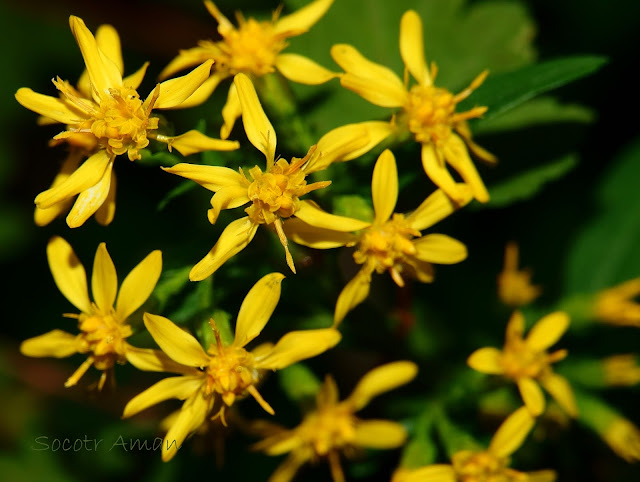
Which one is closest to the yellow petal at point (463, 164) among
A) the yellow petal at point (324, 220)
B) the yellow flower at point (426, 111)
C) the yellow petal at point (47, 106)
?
the yellow flower at point (426, 111)

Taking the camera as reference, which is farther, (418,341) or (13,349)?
(13,349)

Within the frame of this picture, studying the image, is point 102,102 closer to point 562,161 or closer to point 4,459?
point 562,161

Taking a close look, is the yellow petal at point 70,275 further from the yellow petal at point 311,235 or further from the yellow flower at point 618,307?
the yellow flower at point 618,307

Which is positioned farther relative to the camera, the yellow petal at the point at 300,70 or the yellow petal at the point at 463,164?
the yellow petal at the point at 300,70

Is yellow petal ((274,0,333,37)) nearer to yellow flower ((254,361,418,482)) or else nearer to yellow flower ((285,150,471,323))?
yellow flower ((285,150,471,323))

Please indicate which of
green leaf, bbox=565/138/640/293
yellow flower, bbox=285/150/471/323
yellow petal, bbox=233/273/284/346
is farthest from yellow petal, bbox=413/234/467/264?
green leaf, bbox=565/138/640/293

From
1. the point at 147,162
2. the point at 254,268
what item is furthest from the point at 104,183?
the point at 254,268
